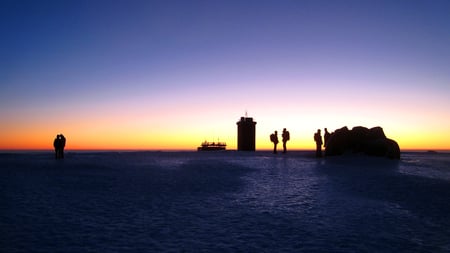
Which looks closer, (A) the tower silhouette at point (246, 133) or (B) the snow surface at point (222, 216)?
(B) the snow surface at point (222, 216)

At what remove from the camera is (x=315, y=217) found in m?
8.05

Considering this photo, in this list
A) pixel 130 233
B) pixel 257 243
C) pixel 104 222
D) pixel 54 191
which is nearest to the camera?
pixel 257 243

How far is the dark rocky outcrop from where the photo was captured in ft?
87.2

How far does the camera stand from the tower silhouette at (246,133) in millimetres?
53469

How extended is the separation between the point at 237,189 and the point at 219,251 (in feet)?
20.5

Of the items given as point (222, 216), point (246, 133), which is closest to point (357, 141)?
point (222, 216)

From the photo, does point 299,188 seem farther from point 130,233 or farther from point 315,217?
point 130,233

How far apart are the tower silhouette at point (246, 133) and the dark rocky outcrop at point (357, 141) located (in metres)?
25.3

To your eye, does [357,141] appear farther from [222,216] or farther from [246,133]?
[246,133]

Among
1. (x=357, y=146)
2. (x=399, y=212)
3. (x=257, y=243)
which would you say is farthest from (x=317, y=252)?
(x=357, y=146)

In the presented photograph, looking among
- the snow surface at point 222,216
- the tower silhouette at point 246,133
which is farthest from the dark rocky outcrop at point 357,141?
the tower silhouette at point 246,133

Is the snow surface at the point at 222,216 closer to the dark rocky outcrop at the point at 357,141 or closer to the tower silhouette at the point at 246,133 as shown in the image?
the dark rocky outcrop at the point at 357,141

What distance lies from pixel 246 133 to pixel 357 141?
2666 cm

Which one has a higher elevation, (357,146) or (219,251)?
(357,146)
